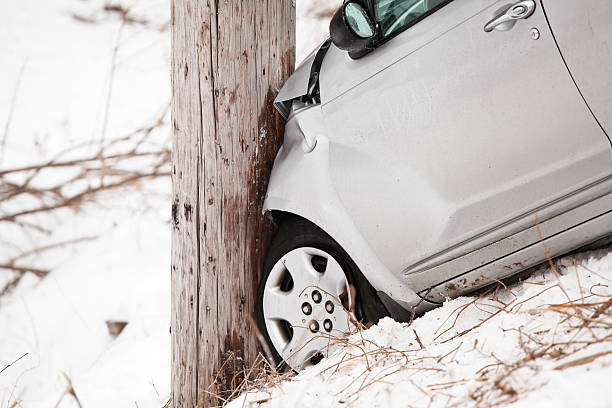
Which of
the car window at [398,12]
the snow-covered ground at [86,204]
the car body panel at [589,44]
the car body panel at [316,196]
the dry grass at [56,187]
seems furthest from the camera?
the dry grass at [56,187]

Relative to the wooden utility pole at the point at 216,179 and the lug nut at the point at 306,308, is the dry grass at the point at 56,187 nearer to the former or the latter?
the wooden utility pole at the point at 216,179

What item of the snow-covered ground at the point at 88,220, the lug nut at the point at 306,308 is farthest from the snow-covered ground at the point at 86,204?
the lug nut at the point at 306,308

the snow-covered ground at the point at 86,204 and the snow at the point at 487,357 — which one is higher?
the snow-covered ground at the point at 86,204

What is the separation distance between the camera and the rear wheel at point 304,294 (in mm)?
2264

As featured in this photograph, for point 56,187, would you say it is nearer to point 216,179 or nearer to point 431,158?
point 216,179

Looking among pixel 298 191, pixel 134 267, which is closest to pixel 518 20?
pixel 298 191

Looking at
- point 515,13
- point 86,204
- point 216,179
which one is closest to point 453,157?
point 515,13

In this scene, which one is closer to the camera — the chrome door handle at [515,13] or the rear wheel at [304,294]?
the chrome door handle at [515,13]

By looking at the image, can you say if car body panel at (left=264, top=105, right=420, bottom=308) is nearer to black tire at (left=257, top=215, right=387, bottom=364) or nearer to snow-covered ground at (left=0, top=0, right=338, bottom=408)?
A: black tire at (left=257, top=215, right=387, bottom=364)

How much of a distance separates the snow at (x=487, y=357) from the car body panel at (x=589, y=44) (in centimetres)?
50

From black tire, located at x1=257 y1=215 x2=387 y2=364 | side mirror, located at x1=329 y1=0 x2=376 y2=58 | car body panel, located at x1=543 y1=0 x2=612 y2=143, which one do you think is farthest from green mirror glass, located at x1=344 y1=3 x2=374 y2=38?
black tire, located at x1=257 y1=215 x2=387 y2=364

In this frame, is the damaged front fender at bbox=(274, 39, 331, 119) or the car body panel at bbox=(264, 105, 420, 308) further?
the damaged front fender at bbox=(274, 39, 331, 119)

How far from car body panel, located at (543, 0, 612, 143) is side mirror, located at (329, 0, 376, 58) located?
2.08 feet

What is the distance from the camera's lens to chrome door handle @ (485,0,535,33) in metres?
1.62
